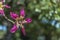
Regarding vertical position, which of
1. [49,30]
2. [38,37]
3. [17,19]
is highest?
[17,19]

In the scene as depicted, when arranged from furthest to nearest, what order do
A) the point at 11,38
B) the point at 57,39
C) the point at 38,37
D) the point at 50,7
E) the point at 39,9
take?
1. the point at 38,37
2. the point at 57,39
3. the point at 11,38
4. the point at 39,9
5. the point at 50,7

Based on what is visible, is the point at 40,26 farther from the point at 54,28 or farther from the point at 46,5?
the point at 46,5

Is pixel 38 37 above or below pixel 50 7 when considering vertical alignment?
below

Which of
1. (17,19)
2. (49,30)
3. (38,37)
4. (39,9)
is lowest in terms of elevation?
(38,37)

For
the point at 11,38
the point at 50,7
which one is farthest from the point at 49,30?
the point at 50,7

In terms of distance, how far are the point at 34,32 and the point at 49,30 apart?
0.88ft

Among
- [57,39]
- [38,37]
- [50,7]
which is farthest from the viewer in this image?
[38,37]

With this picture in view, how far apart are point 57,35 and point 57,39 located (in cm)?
5

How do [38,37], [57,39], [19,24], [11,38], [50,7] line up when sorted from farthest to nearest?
1. [38,37]
2. [57,39]
3. [11,38]
4. [50,7]
5. [19,24]

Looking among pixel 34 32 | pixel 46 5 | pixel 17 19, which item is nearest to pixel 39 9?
pixel 46 5

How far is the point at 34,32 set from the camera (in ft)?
9.57

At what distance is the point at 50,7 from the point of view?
5.54ft

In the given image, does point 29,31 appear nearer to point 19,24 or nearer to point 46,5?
point 46,5

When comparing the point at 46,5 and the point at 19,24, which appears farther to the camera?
the point at 46,5
